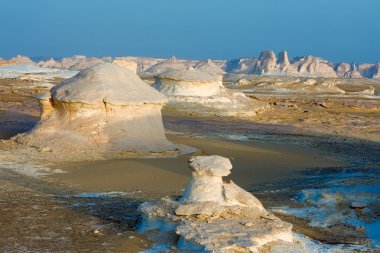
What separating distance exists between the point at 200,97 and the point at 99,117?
528 inches

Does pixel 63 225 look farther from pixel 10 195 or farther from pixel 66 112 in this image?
pixel 66 112

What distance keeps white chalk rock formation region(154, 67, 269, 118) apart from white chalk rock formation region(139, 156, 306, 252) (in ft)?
58.6

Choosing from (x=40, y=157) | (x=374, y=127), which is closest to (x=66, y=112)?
(x=40, y=157)

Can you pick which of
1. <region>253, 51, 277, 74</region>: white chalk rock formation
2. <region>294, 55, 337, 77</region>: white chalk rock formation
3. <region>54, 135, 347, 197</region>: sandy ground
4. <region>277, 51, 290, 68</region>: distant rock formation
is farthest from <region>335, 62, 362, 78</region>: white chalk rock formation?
<region>54, 135, 347, 197</region>: sandy ground

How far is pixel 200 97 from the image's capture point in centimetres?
2589

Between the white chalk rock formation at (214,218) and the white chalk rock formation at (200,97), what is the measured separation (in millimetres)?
17853

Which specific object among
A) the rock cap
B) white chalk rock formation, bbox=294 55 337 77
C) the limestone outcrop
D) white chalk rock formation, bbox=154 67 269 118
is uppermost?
white chalk rock formation, bbox=294 55 337 77

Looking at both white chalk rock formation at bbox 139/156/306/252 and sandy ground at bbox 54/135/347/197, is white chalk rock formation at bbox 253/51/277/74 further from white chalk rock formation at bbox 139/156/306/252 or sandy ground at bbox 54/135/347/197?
white chalk rock formation at bbox 139/156/306/252

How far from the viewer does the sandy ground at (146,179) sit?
251 inches

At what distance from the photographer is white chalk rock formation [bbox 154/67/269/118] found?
25.1 m

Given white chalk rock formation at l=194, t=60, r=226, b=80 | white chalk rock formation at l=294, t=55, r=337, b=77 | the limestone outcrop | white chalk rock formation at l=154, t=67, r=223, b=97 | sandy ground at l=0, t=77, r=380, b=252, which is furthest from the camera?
white chalk rock formation at l=294, t=55, r=337, b=77

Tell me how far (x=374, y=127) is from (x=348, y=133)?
8.57 ft

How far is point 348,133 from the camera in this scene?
19.7 metres

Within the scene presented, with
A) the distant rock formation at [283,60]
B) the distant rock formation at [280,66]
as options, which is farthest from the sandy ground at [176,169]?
the distant rock formation at [283,60]
